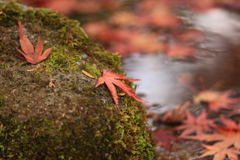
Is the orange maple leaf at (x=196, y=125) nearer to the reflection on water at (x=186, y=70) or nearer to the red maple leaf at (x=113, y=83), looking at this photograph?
the reflection on water at (x=186, y=70)

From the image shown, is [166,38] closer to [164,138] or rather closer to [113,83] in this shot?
[164,138]

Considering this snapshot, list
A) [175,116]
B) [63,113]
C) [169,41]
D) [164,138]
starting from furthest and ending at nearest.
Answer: [169,41]
[175,116]
[164,138]
[63,113]

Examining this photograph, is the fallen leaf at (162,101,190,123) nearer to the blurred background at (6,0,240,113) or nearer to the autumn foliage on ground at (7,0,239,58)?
the blurred background at (6,0,240,113)

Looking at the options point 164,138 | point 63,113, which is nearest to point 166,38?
point 164,138

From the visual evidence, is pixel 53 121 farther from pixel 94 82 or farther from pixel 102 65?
pixel 102 65

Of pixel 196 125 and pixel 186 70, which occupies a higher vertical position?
pixel 196 125
